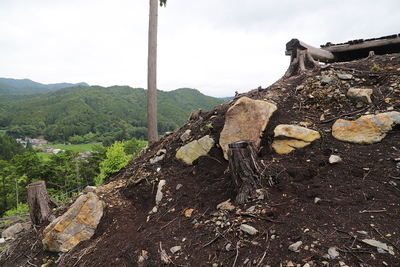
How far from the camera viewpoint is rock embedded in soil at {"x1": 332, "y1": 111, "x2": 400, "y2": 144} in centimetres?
340

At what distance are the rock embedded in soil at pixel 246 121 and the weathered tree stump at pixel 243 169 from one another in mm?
1013

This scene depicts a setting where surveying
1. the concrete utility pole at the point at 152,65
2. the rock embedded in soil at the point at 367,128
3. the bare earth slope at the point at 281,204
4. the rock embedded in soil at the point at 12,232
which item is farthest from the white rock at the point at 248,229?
the concrete utility pole at the point at 152,65

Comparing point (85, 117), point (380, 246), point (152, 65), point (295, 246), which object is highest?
point (152, 65)

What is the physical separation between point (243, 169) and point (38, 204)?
430cm

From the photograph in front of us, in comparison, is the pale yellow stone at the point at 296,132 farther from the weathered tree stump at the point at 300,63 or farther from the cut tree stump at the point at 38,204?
the cut tree stump at the point at 38,204

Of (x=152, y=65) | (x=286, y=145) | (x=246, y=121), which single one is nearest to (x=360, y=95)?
(x=286, y=145)

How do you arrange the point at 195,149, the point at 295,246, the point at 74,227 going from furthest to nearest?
the point at 195,149
the point at 74,227
the point at 295,246

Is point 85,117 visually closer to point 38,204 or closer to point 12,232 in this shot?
point 12,232

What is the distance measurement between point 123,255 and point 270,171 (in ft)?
7.87

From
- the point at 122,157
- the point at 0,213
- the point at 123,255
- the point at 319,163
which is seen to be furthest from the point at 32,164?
the point at 319,163

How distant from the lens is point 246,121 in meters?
4.47

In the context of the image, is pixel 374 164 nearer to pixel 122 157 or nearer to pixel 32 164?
pixel 122 157

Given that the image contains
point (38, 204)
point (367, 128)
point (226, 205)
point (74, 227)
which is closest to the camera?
point (226, 205)

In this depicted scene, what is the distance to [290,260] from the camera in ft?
6.45
